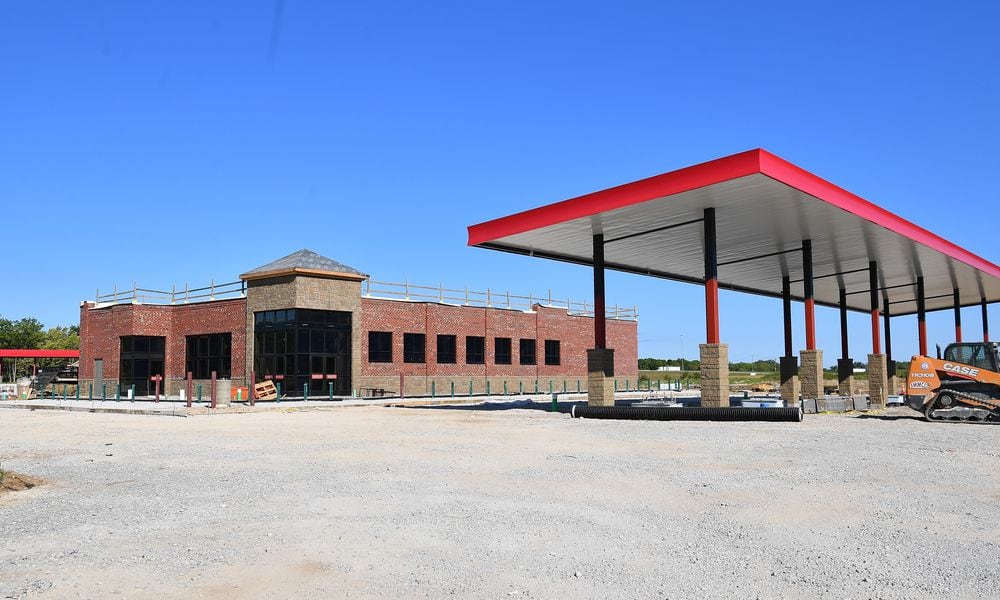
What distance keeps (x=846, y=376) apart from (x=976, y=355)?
1389 centimetres

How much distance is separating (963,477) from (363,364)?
3267 centimetres

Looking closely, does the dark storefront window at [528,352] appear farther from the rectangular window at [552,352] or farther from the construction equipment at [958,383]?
the construction equipment at [958,383]

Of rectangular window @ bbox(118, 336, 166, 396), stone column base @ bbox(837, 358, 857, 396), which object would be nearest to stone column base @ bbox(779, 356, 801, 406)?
stone column base @ bbox(837, 358, 857, 396)

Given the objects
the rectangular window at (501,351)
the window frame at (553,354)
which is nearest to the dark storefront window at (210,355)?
the rectangular window at (501,351)

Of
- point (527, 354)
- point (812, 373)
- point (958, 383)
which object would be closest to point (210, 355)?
point (527, 354)

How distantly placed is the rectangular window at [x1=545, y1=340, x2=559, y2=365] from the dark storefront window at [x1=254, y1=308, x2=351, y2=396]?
51.9 feet

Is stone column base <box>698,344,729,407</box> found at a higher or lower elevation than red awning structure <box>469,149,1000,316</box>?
lower

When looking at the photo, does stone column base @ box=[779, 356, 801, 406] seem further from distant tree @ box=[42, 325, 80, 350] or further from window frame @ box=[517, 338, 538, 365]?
distant tree @ box=[42, 325, 80, 350]

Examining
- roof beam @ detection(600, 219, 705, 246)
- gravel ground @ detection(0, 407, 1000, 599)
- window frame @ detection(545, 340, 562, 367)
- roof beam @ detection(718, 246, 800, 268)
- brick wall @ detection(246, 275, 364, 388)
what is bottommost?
gravel ground @ detection(0, 407, 1000, 599)

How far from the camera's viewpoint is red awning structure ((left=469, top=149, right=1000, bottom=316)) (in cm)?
2064

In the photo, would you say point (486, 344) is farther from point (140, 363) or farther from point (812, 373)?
point (812, 373)

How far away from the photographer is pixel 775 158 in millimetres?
19188

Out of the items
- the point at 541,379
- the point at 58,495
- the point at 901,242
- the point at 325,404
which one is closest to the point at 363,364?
the point at 325,404

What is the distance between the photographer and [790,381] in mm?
26484
